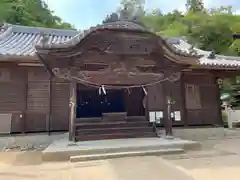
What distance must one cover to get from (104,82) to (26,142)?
306 centimetres

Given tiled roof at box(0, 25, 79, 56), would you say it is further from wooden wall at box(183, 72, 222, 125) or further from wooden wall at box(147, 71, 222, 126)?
wooden wall at box(183, 72, 222, 125)

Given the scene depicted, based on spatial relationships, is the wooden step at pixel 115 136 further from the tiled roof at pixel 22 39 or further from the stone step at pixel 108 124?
the tiled roof at pixel 22 39

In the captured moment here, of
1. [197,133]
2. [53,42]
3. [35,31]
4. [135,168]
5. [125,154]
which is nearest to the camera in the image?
[135,168]

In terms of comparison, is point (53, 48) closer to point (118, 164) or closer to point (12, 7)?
point (118, 164)

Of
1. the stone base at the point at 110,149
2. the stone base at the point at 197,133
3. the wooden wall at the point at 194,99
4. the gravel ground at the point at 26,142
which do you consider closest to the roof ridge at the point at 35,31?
the gravel ground at the point at 26,142

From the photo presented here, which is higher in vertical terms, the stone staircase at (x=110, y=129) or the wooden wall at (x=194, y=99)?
the wooden wall at (x=194, y=99)

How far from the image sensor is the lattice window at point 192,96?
32.9 feet

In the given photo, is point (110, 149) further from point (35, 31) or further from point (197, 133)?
point (35, 31)

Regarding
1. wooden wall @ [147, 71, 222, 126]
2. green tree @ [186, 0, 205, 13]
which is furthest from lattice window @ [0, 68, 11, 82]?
green tree @ [186, 0, 205, 13]

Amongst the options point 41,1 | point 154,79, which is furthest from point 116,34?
point 41,1

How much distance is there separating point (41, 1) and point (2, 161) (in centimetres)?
3261

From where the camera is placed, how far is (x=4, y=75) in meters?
8.56

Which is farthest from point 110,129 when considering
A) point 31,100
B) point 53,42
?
point 53,42

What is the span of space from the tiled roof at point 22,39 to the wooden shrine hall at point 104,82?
4 cm
